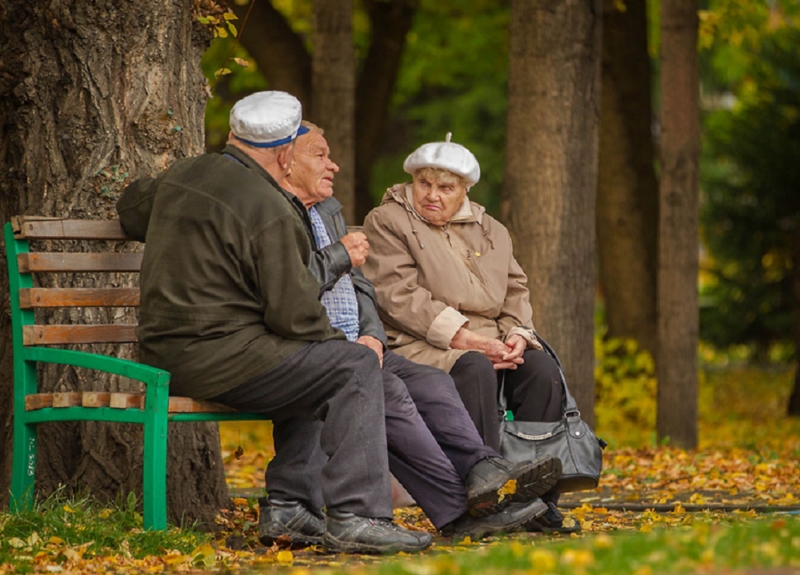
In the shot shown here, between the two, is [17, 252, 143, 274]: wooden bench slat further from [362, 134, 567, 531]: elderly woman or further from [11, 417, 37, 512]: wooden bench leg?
[362, 134, 567, 531]: elderly woman

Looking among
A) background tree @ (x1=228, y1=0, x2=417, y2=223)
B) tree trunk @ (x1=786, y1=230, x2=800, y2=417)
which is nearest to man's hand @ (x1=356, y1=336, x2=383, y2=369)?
background tree @ (x1=228, y1=0, x2=417, y2=223)

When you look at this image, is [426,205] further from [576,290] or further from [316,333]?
[576,290]

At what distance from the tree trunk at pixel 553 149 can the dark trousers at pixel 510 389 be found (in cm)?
217

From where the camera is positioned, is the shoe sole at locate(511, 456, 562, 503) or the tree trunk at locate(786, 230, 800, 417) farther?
the tree trunk at locate(786, 230, 800, 417)

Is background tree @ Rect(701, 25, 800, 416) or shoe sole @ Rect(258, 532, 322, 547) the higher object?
background tree @ Rect(701, 25, 800, 416)

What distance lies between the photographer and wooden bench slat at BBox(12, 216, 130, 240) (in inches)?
184

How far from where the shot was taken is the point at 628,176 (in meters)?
11.7

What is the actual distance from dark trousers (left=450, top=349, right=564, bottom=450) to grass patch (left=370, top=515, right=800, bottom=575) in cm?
144

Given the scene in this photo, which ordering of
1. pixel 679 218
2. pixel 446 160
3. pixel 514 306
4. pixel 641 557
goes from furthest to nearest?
pixel 679 218, pixel 514 306, pixel 446 160, pixel 641 557

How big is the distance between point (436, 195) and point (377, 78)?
728 cm

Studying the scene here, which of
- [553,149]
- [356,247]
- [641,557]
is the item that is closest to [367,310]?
[356,247]

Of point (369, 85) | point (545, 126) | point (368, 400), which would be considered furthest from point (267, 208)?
point (369, 85)

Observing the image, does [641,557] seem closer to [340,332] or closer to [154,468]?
[340,332]

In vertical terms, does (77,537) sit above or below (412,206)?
below
